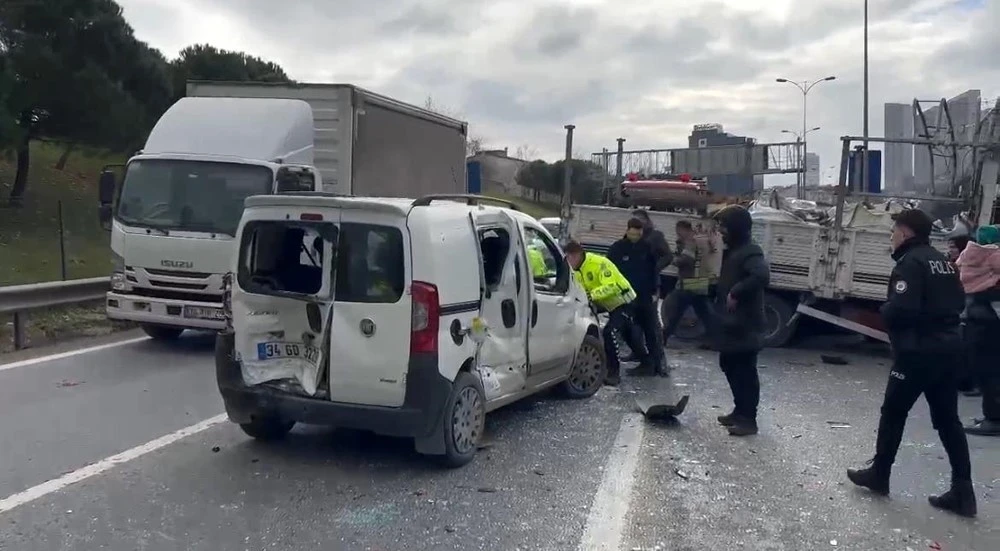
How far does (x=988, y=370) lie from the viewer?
8789 mm

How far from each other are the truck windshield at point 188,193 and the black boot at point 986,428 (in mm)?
7471

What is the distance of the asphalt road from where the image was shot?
18.0 feet

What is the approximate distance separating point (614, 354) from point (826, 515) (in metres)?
4.53

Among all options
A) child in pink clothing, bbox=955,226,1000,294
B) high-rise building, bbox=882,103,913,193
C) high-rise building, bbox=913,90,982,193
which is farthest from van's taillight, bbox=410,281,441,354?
high-rise building, bbox=913,90,982,193

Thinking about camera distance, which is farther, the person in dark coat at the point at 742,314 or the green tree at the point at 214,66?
the green tree at the point at 214,66

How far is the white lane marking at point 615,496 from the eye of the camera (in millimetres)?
5480

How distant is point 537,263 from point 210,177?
4.68 metres

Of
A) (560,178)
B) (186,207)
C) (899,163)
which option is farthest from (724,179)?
(186,207)

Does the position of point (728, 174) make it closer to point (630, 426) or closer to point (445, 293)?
point (630, 426)

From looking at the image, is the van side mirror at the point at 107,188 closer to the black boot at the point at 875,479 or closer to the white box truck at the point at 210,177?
the white box truck at the point at 210,177

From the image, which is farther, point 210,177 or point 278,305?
point 210,177

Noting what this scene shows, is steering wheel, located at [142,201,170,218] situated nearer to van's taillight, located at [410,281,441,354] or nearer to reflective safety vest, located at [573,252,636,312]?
reflective safety vest, located at [573,252,636,312]

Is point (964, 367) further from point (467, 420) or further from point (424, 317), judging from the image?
point (424, 317)

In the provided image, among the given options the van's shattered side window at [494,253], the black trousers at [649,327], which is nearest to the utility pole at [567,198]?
the black trousers at [649,327]
